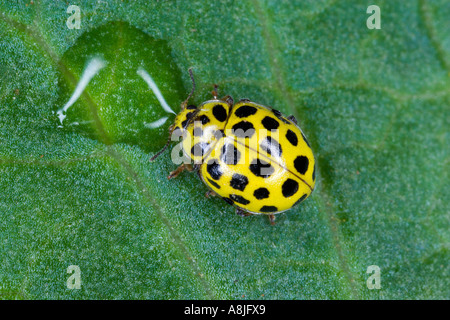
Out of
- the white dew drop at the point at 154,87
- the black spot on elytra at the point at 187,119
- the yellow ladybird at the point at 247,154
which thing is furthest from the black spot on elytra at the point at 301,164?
the white dew drop at the point at 154,87

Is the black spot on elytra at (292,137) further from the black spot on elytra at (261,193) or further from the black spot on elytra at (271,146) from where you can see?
the black spot on elytra at (261,193)

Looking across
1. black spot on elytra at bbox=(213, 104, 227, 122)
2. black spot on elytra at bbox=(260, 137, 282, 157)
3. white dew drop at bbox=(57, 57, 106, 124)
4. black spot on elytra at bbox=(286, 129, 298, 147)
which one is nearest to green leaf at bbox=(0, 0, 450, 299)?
white dew drop at bbox=(57, 57, 106, 124)

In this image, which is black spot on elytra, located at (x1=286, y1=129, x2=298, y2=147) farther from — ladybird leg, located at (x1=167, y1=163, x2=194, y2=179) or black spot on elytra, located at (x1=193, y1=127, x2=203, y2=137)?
ladybird leg, located at (x1=167, y1=163, x2=194, y2=179)

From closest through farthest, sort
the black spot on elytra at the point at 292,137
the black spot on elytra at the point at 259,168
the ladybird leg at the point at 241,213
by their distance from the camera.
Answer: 1. the black spot on elytra at the point at 259,168
2. the black spot on elytra at the point at 292,137
3. the ladybird leg at the point at 241,213

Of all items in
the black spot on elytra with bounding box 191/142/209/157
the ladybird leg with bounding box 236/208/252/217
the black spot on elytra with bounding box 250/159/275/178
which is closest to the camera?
the black spot on elytra with bounding box 250/159/275/178

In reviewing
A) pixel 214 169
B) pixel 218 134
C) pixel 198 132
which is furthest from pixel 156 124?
pixel 214 169
